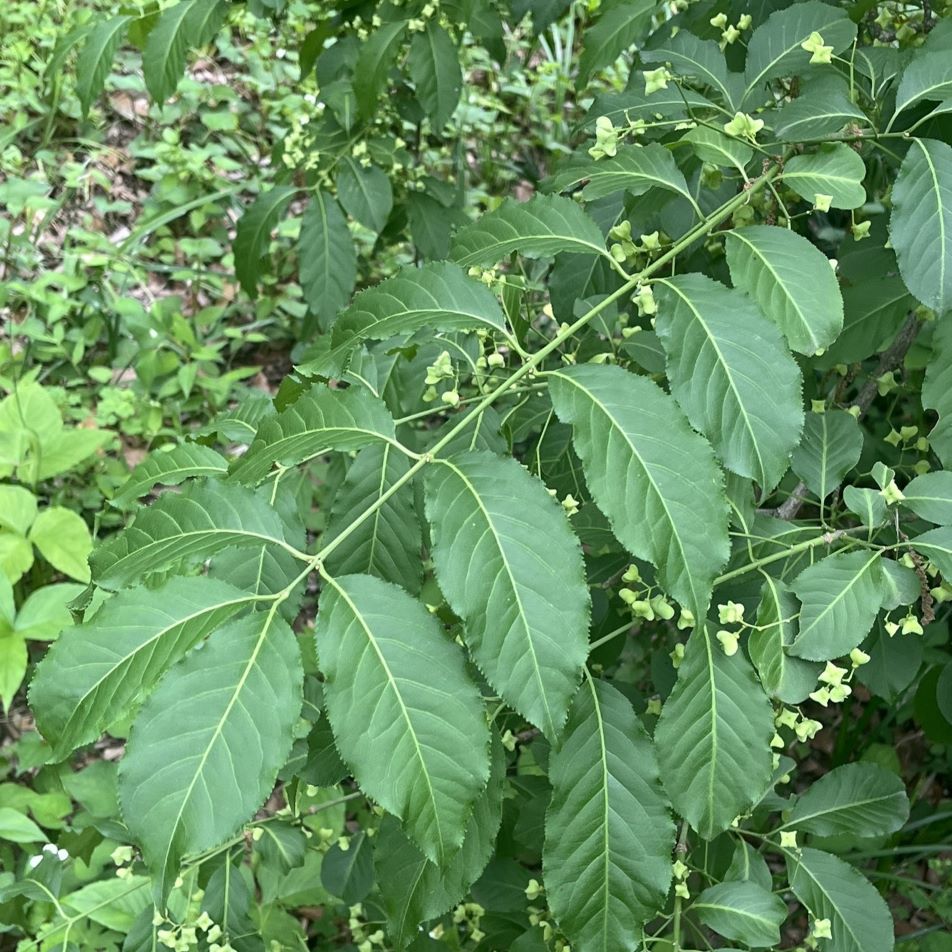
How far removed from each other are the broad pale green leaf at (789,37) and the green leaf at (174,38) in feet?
3.34

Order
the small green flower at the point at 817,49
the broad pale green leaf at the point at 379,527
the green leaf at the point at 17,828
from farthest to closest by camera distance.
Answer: the green leaf at the point at 17,828, the small green flower at the point at 817,49, the broad pale green leaf at the point at 379,527

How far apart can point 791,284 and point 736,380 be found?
13 cm

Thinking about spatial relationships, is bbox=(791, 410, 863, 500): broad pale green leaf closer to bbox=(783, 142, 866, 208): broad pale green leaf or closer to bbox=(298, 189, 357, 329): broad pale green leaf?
bbox=(783, 142, 866, 208): broad pale green leaf

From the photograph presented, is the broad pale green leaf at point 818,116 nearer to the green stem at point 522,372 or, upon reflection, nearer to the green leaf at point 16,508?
the green stem at point 522,372

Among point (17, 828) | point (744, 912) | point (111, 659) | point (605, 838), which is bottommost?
point (17, 828)

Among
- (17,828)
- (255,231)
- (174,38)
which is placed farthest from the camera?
(255,231)

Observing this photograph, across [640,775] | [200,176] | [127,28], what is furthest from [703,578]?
[200,176]

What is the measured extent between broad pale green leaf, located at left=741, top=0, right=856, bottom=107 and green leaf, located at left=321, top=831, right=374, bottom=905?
1313 millimetres

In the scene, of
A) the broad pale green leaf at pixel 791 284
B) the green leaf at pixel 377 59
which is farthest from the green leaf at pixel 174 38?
the broad pale green leaf at pixel 791 284

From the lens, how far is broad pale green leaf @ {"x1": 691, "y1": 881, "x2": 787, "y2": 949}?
1.11 meters

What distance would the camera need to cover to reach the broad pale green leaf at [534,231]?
103 cm

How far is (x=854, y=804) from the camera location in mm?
1362

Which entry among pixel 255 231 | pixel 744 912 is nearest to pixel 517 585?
pixel 744 912

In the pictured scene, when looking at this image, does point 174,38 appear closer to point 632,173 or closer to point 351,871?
point 632,173
